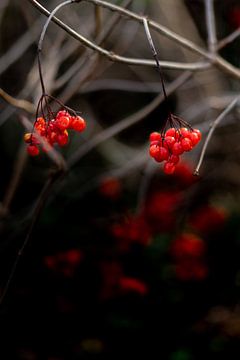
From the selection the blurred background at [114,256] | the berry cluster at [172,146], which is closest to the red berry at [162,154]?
the berry cluster at [172,146]

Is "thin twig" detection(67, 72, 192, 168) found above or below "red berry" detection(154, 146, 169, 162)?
above

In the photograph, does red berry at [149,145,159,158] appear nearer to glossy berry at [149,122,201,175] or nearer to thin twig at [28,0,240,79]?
glossy berry at [149,122,201,175]

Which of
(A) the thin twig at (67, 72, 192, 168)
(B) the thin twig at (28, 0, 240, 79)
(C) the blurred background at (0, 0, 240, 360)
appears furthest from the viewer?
(C) the blurred background at (0, 0, 240, 360)

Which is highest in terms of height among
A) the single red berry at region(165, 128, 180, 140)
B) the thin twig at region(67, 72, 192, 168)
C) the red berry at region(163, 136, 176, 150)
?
the thin twig at region(67, 72, 192, 168)

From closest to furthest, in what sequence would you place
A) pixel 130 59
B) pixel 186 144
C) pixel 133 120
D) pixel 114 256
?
1. pixel 186 144
2. pixel 130 59
3. pixel 133 120
4. pixel 114 256

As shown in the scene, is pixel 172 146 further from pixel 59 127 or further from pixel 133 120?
pixel 133 120

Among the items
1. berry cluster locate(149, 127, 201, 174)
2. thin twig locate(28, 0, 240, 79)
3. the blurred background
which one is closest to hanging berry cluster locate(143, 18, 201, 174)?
berry cluster locate(149, 127, 201, 174)

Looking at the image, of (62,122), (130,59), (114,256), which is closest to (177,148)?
(62,122)

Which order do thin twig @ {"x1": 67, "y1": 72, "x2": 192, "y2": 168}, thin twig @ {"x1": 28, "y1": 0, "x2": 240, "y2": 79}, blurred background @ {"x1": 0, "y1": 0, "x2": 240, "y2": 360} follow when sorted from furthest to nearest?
blurred background @ {"x1": 0, "y1": 0, "x2": 240, "y2": 360} → thin twig @ {"x1": 67, "y1": 72, "x2": 192, "y2": 168} → thin twig @ {"x1": 28, "y1": 0, "x2": 240, "y2": 79}

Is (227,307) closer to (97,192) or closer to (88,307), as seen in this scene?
(88,307)

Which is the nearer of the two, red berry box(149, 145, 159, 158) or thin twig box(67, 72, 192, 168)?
red berry box(149, 145, 159, 158)
